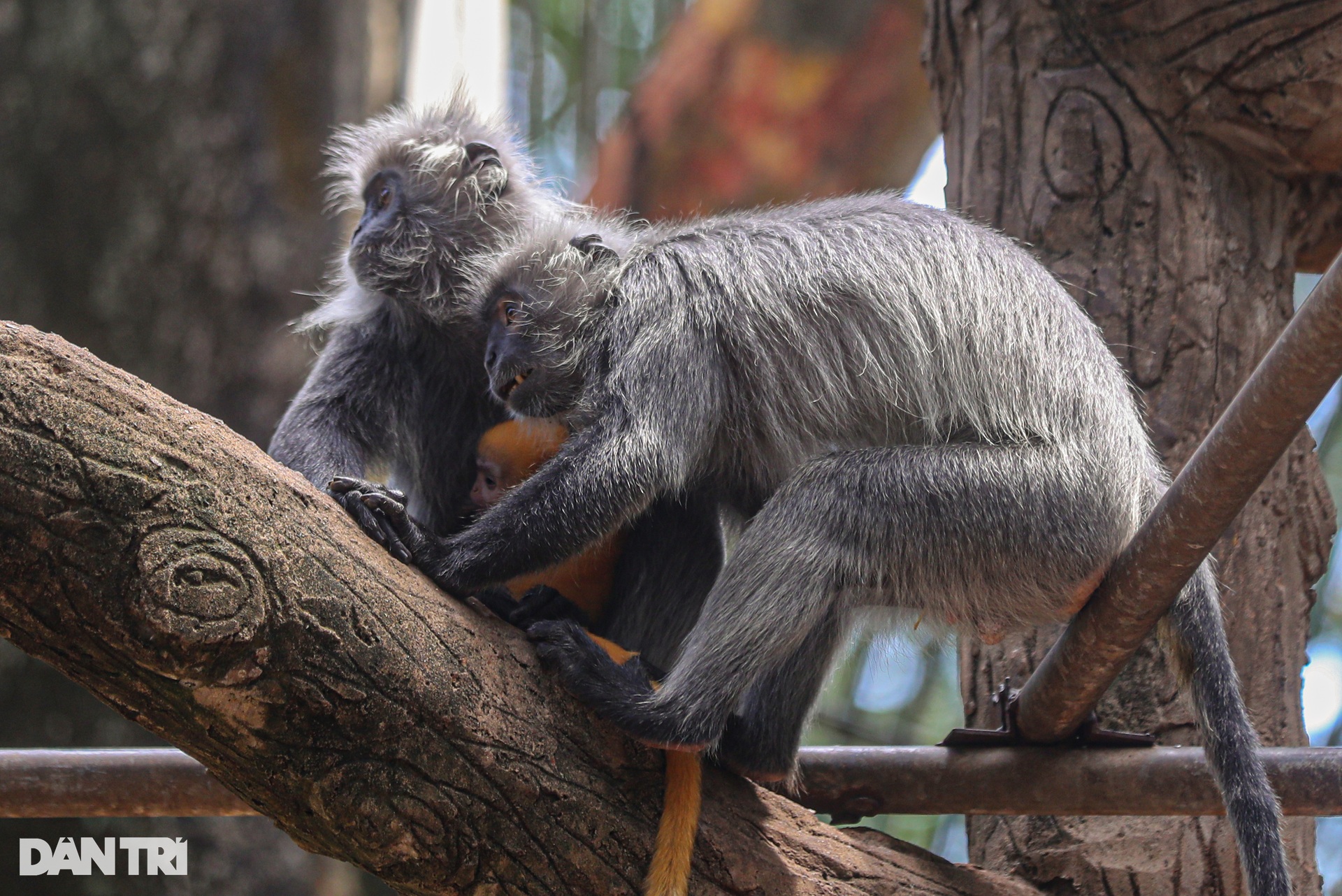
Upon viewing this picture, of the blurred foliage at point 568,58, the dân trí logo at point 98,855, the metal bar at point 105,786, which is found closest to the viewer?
the metal bar at point 105,786

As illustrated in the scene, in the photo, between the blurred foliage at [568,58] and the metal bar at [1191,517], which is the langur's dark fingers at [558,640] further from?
the blurred foliage at [568,58]

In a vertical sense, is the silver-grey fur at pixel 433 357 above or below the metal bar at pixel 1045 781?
above

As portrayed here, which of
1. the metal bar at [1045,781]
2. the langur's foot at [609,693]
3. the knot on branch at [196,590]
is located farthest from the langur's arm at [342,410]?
the metal bar at [1045,781]

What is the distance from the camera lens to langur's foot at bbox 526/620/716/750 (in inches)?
100

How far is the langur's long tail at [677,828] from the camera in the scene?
2.53 metres

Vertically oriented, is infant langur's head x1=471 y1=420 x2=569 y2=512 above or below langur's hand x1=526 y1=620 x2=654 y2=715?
above

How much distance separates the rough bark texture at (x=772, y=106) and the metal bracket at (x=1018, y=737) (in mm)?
4991

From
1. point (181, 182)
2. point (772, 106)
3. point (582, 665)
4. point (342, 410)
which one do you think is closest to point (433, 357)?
point (342, 410)

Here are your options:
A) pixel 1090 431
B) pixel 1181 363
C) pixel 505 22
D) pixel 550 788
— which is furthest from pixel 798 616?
pixel 505 22

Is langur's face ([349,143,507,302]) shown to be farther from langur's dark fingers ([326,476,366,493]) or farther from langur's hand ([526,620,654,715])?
langur's hand ([526,620,654,715])

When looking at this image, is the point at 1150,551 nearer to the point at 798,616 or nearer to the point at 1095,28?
the point at 798,616

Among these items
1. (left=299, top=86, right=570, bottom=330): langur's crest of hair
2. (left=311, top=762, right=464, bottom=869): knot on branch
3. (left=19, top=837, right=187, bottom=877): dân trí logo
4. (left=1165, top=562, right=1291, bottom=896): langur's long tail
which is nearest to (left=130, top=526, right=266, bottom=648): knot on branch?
(left=311, top=762, right=464, bottom=869): knot on branch

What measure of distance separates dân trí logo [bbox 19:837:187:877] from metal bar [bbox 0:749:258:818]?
2853 mm

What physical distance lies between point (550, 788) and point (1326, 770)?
173 cm
